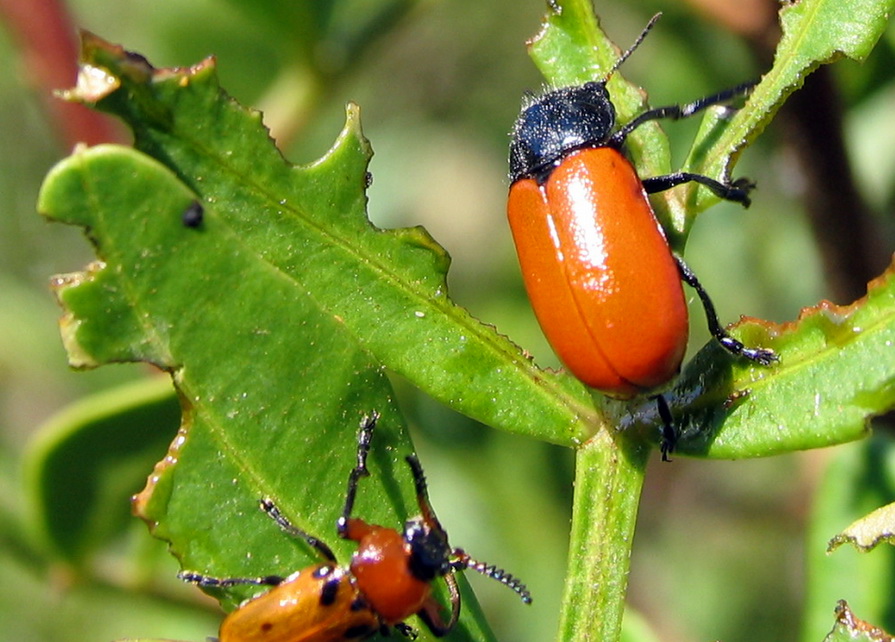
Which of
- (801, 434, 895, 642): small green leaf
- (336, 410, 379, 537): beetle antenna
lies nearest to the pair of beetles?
(336, 410, 379, 537): beetle antenna

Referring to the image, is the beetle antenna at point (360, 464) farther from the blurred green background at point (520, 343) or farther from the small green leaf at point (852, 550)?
the small green leaf at point (852, 550)

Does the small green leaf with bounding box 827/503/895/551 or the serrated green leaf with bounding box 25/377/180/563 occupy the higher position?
the serrated green leaf with bounding box 25/377/180/563

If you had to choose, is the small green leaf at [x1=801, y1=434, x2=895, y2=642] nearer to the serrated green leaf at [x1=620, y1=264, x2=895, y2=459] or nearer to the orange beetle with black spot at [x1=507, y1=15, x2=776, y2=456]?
the orange beetle with black spot at [x1=507, y1=15, x2=776, y2=456]

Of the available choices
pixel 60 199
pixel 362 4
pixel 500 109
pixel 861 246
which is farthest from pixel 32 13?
pixel 500 109

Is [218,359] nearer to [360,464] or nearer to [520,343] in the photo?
[360,464]

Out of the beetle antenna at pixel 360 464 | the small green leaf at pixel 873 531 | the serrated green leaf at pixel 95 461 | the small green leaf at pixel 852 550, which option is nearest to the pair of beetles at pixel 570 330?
the beetle antenna at pixel 360 464

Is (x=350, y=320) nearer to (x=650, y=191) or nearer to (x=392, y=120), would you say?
(x=650, y=191)
